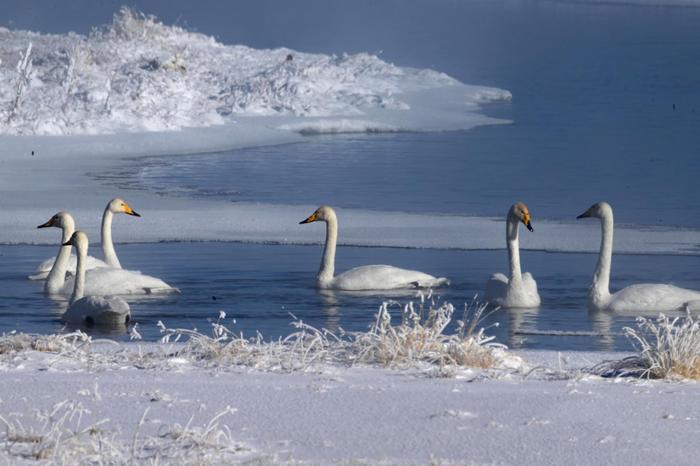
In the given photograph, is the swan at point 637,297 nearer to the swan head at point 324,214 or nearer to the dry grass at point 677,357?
the swan head at point 324,214

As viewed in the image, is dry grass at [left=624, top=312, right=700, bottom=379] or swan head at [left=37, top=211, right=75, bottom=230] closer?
dry grass at [left=624, top=312, right=700, bottom=379]

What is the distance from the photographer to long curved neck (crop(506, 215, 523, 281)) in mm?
10962

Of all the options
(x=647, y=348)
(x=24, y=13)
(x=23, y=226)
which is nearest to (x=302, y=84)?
(x=23, y=226)

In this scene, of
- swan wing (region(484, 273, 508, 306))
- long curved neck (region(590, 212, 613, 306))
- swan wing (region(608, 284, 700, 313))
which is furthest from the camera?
swan wing (region(484, 273, 508, 306))

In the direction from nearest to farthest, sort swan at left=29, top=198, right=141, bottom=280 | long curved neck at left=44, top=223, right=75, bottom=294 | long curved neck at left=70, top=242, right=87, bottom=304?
long curved neck at left=70, top=242, right=87, bottom=304 < long curved neck at left=44, top=223, right=75, bottom=294 < swan at left=29, top=198, right=141, bottom=280

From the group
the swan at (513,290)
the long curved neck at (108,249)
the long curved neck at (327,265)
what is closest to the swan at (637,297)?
the swan at (513,290)

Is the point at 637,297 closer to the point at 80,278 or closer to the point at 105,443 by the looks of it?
the point at 80,278

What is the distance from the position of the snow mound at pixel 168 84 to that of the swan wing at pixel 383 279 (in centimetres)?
1171

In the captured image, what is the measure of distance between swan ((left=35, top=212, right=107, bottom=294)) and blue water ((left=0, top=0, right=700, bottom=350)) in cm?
21

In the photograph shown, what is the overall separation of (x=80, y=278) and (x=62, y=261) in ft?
2.40

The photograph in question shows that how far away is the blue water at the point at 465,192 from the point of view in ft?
A: 34.9

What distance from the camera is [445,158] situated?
22156 mm

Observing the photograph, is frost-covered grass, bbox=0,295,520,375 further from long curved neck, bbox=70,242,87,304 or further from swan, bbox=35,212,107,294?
swan, bbox=35,212,107,294

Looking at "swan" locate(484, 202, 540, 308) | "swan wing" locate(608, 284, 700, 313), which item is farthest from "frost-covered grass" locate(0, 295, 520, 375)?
"swan" locate(484, 202, 540, 308)
